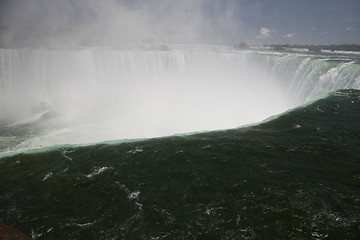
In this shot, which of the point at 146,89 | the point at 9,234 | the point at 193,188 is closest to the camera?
the point at 9,234

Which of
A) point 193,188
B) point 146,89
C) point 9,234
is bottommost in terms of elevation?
point 193,188

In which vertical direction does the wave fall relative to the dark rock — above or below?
above

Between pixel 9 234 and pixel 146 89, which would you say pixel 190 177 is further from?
pixel 146 89

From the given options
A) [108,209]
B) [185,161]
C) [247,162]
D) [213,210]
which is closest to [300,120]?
[247,162]

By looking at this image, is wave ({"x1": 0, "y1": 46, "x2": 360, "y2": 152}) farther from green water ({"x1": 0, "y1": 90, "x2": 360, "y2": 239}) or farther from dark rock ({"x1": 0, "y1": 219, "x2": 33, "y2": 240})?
dark rock ({"x1": 0, "y1": 219, "x2": 33, "y2": 240})

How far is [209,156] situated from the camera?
581 centimetres

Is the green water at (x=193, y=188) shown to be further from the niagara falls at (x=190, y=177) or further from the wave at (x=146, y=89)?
the wave at (x=146, y=89)

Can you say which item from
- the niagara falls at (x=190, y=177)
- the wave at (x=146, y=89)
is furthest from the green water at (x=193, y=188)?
the wave at (x=146, y=89)

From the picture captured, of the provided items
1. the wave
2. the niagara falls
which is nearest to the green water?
the niagara falls

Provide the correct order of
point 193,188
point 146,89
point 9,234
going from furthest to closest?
point 146,89 < point 193,188 < point 9,234

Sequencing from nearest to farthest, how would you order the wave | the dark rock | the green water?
the dark rock → the green water → the wave

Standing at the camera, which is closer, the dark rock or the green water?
the dark rock

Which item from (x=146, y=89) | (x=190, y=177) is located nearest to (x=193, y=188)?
(x=190, y=177)

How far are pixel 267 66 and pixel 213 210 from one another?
1660cm
